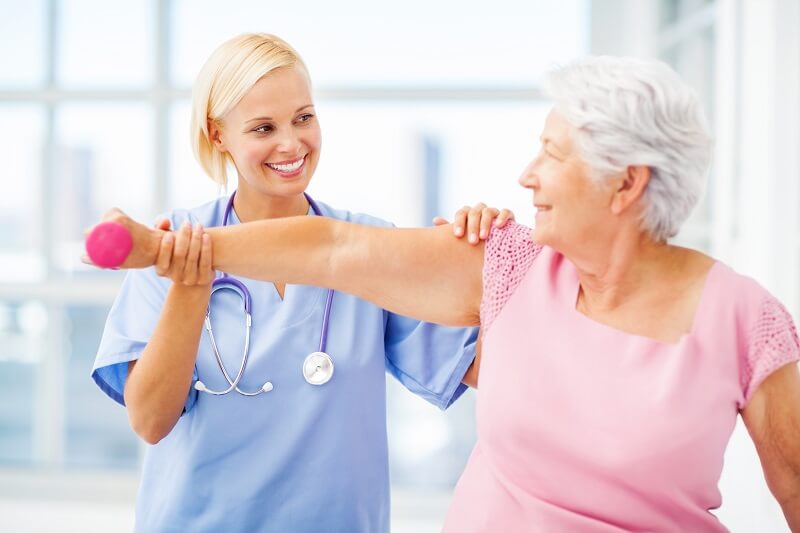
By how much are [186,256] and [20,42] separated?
24.1 ft

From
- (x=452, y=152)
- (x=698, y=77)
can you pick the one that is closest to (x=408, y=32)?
(x=452, y=152)

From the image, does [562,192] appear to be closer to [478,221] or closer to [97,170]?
[478,221]

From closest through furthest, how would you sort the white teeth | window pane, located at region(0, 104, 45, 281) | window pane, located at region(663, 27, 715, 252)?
the white teeth → window pane, located at region(663, 27, 715, 252) → window pane, located at region(0, 104, 45, 281)

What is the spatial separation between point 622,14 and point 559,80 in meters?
2.28

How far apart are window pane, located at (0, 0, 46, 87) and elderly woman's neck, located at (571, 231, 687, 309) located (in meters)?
6.66

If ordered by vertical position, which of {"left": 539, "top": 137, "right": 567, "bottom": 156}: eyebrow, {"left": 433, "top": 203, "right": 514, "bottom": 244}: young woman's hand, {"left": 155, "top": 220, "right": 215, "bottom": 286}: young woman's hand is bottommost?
{"left": 155, "top": 220, "right": 215, "bottom": 286}: young woman's hand

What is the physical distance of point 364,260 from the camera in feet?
4.69

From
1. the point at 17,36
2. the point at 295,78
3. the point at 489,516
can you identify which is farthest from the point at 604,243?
the point at 17,36

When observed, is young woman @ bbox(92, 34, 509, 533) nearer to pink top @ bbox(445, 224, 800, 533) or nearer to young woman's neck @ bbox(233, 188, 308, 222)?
young woman's neck @ bbox(233, 188, 308, 222)

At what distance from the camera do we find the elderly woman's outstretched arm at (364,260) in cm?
142

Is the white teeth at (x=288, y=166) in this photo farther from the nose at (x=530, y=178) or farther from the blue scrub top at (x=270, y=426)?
the nose at (x=530, y=178)

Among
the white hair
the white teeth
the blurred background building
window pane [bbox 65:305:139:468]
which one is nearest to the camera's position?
the white hair

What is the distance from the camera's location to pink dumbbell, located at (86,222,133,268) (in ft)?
4.21

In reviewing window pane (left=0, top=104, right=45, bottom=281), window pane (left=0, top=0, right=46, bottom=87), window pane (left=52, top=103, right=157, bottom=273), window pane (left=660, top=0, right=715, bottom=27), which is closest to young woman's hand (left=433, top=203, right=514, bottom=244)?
window pane (left=660, top=0, right=715, bottom=27)
